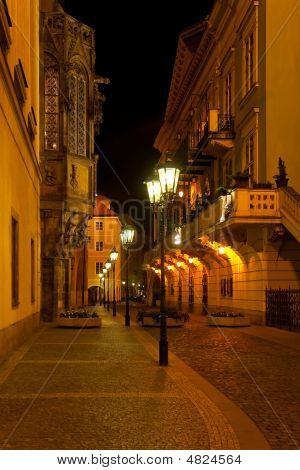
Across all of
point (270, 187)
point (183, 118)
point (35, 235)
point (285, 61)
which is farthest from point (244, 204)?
point (183, 118)

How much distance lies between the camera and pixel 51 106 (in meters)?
33.3

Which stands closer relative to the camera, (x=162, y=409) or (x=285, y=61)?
(x=162, y=409)

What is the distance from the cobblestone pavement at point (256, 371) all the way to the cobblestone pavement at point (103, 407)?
0.58 m

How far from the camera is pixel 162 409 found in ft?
28.5

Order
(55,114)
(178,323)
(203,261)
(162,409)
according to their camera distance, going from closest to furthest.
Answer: (162,409), (178,323), (55,114), (203,261)

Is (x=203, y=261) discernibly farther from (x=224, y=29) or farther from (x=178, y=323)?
(x=224, y=29)

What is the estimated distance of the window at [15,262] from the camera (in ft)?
54.1

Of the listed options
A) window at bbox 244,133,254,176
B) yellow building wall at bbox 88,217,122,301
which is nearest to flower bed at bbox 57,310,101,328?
window at bbox 244,133,254,176

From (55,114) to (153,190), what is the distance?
17992 mm

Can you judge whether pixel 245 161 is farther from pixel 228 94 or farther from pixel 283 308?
pixel 283 308

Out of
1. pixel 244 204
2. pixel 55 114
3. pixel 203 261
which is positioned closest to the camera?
pixel 244 204

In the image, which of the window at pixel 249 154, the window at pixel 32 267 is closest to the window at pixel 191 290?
the window at pixel 249 154

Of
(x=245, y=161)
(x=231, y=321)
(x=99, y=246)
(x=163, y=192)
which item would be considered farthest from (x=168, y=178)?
(x=99, y=246)

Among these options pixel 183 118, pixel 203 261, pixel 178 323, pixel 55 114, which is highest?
pixel 183 118
